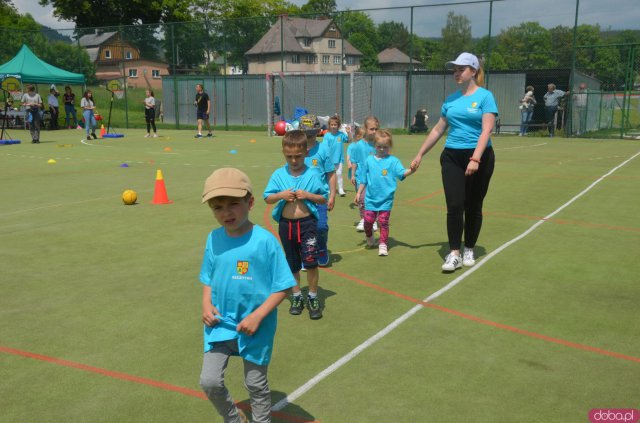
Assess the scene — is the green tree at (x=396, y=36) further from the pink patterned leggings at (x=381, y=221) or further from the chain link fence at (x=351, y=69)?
the pink patterned leggings at (x=381, y=221)

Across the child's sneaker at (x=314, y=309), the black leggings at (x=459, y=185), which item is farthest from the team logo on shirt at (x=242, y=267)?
the black leggings at (x=459, y=185)

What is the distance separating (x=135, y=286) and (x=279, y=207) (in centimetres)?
187

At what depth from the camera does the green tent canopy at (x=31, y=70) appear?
87.8 ft

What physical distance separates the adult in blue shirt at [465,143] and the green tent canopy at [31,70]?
1015 inches

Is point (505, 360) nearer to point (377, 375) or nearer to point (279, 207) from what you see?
point (377, 375)

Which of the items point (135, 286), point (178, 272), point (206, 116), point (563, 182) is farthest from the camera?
point (206, 116)

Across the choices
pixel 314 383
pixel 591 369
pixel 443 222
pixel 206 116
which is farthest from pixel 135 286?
pixel 206 116

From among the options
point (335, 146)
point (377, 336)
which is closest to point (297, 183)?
point (377, 336)

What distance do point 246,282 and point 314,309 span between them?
7.05ft

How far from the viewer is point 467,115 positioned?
617 centimetres

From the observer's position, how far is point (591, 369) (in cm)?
398

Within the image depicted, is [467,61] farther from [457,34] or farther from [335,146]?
[457,34]

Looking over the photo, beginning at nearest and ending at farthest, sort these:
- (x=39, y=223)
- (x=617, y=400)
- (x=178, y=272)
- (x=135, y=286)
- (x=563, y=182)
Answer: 1. (x=617, y=400)
2. (x=135, y=286)
3. (x=178, y=272)
4. (x=39, y=223)
5. (x=563, y=182)

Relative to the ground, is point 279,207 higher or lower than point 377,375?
higher
